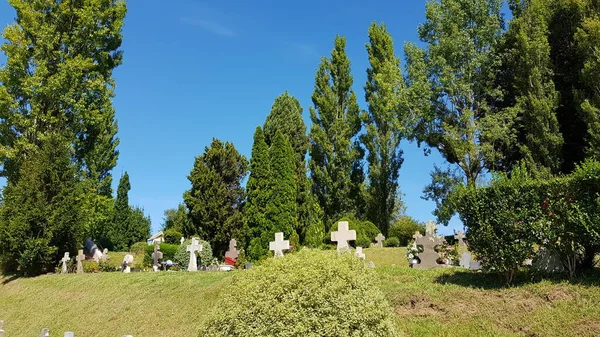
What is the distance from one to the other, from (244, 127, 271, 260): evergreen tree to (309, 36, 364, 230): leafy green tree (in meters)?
11.4

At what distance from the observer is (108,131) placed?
33906 mm

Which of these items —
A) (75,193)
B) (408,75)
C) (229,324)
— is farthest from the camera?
(408,75)

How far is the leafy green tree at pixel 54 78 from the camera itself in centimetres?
2270

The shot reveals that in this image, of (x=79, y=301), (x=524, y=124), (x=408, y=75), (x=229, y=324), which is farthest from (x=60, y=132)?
(x=524, y=124)

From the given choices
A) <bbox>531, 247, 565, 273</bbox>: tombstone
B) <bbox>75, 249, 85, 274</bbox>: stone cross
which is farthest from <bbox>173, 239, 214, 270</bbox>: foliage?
<bbox>531, 247, 565, 273</bbox>: tombstone

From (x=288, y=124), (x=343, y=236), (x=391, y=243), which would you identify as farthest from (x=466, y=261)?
(x=288, y=124)

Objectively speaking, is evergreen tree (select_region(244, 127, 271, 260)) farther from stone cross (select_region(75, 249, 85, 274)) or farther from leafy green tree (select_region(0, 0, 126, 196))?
leafy green tree (select_region(0, 0, 126, 196))

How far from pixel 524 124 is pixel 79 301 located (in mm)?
20648

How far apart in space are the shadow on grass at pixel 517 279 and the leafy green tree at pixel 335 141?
21059mm

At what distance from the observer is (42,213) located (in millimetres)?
20578

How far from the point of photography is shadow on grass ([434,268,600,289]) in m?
8.58

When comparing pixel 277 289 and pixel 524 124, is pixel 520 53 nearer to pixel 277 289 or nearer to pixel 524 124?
pixel 524 124

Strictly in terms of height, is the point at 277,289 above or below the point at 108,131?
below

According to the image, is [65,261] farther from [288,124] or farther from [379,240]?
[379,240]
